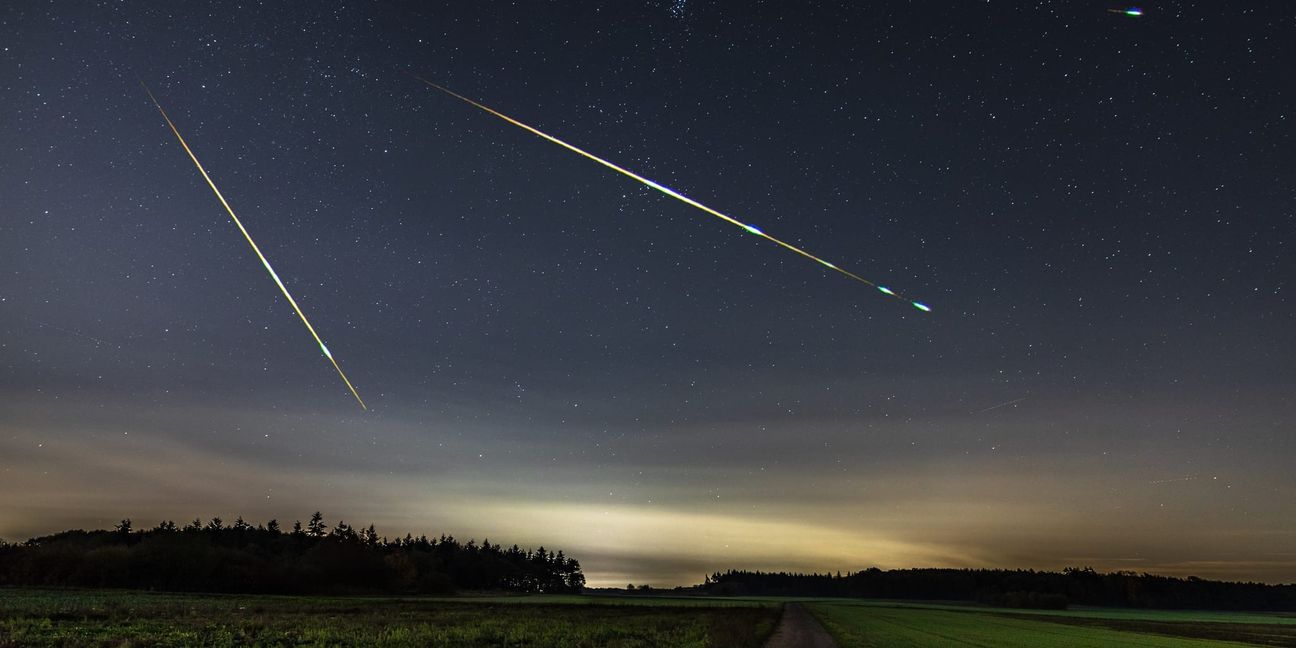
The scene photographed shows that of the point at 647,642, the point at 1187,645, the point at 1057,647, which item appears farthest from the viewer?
the point at 1187,645

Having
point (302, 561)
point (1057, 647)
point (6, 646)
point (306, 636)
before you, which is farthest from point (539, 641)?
point (302, 561)

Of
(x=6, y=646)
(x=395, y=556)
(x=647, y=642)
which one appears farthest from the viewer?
Answer: (x=395, y=556)

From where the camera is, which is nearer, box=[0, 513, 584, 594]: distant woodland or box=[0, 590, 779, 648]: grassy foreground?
box=[0, 590, 779, 648]: grassy foreground

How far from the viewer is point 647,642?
4244 cm

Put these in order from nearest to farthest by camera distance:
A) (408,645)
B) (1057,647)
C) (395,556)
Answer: (408,645), (1057,647), (395,556)

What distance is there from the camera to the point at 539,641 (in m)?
41.4

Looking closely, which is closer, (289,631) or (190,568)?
(289,631)

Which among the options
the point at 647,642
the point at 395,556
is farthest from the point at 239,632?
the point at 395,556

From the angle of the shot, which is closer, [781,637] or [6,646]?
[6,646]

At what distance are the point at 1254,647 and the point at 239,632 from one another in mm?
79528

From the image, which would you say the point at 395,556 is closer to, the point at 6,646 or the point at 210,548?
the point at 210,548

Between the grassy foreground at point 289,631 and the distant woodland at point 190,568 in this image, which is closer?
the grassy foreground at point 289,631

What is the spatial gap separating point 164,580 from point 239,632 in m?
94.1

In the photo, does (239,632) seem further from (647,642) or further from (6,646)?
(647,642)
